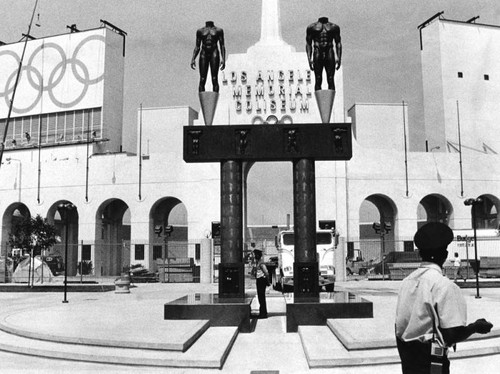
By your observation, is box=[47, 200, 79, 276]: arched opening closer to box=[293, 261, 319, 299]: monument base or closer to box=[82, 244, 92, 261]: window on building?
box=[82, 244, 92, 261]: window on building

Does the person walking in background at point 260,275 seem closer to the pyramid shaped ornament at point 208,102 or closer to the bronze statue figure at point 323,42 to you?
the pyramid shaped ornament at point 208,102

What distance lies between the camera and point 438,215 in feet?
183

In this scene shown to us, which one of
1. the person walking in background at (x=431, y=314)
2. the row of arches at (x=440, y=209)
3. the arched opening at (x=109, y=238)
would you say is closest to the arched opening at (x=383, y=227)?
the row of arches at (x=440, y=209)

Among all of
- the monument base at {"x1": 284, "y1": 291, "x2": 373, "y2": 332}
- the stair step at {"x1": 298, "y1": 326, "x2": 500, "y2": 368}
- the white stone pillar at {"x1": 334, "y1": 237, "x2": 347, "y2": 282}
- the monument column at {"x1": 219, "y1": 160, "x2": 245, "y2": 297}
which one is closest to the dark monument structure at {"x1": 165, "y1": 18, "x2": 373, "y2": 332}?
the monument column at {"x1": 219, "y1": 160, "x2": 245, "y2": 297}

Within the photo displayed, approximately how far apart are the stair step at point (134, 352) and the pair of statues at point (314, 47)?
853 cm

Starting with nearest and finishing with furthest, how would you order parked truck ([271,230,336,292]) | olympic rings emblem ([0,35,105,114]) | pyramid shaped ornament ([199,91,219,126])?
pyramid shaped ornament ([199,91,219,126]) → parked truck ([271,230,336,292]) → olympic rings emblem ([0,35,105,114])

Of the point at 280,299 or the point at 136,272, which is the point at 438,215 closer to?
the point at 136,272

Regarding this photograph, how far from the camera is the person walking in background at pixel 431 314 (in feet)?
14.8

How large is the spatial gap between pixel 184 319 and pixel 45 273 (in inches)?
1078

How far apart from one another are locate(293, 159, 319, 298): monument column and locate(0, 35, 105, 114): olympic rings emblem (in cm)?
5101

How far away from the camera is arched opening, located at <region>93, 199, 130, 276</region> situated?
5386cm

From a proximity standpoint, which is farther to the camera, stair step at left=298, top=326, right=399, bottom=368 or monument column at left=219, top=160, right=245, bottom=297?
monument column at left=219, top=160, right=245, bottom=297

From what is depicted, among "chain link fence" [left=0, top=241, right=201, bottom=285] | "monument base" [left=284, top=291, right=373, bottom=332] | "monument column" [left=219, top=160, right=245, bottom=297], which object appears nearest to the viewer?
"monument base" [left=284, top=291, right=373, bottom=332]

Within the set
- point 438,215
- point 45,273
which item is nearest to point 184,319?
point 45,273
